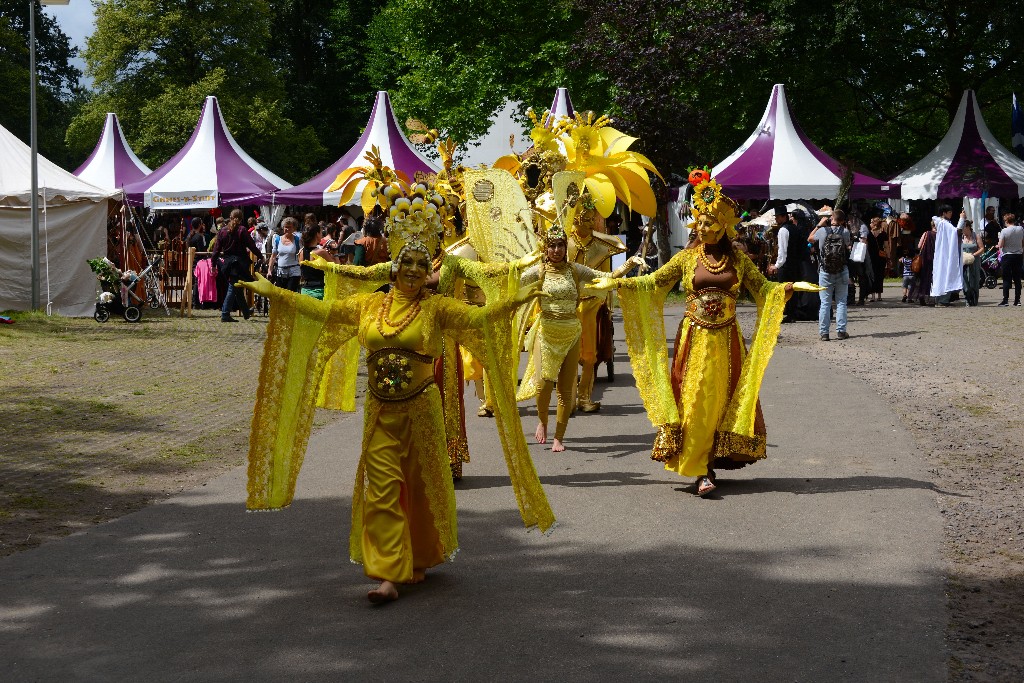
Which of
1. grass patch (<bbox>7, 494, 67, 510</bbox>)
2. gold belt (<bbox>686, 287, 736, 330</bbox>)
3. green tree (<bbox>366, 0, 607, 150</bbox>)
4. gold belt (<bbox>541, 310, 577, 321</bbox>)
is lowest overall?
grass patch (<bbox>7, 494, 67, 510</bbox>)

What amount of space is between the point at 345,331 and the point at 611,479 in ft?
9.39

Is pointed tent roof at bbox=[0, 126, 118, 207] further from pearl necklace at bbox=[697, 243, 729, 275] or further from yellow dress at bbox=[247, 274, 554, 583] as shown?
yellow dress at bbox=[247, 274, 554, 583]

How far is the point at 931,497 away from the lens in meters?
7.83

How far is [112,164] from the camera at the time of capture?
3453 cm

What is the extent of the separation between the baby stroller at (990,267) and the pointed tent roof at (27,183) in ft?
64.6

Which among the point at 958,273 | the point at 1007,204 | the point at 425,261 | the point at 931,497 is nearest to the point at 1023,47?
the point at 1007,204

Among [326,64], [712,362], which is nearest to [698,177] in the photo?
[712,362]

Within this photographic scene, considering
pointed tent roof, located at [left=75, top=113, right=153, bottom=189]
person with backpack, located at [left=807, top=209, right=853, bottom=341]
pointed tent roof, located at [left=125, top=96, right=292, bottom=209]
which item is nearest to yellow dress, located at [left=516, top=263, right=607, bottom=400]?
person with backpack, located at [left=807, top=209, right=853, bottom=341]

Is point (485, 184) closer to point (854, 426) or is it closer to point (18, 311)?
point (854, 426)

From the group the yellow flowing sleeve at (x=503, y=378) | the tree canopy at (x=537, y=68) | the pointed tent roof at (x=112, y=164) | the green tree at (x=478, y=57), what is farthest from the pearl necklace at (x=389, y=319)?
the pointed tent roof at (x=112, y=164)

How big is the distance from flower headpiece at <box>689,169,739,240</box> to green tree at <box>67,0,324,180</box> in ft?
147

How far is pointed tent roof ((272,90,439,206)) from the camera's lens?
2653 centimetres

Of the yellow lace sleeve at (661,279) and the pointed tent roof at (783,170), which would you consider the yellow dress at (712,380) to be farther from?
the pointed tent roof at (783,170)

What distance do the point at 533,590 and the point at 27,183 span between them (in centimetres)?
1762
